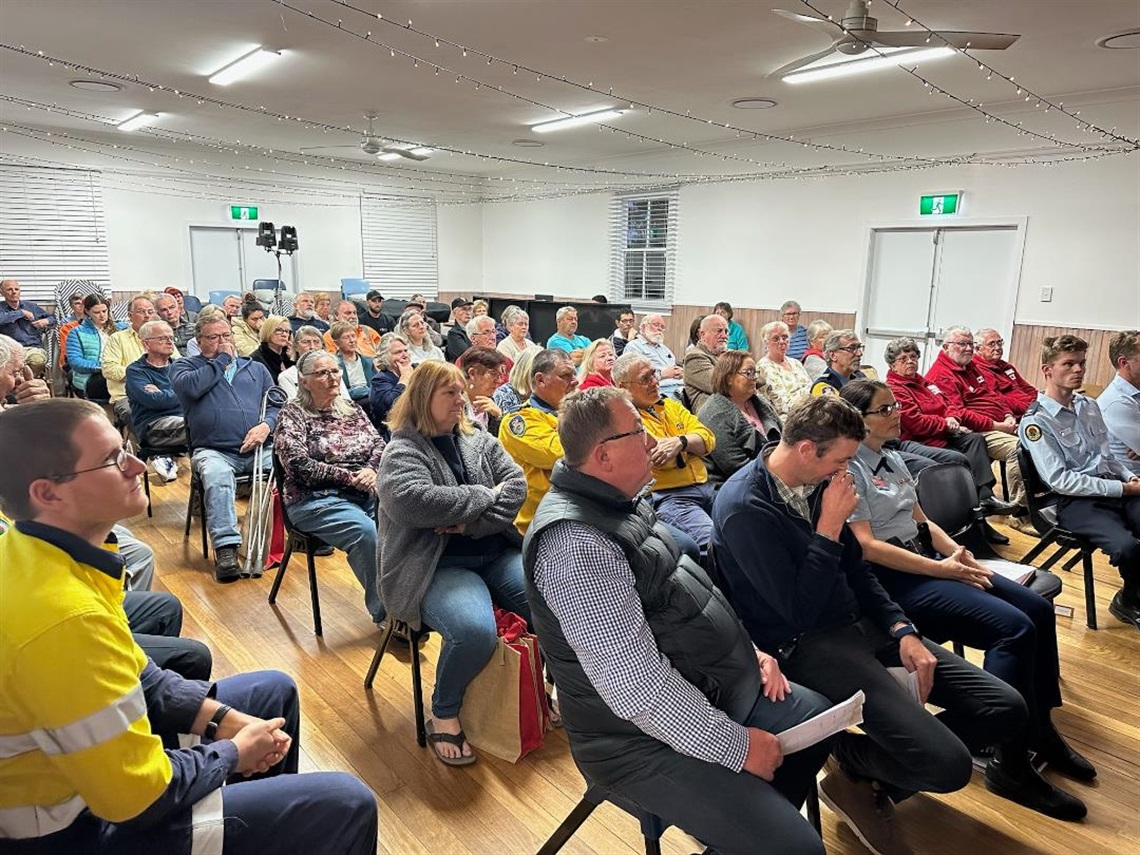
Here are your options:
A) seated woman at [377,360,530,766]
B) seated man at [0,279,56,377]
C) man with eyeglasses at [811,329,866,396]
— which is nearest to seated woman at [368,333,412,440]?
seated woman at [377,360,530,766]

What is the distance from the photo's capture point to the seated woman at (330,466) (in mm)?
2945

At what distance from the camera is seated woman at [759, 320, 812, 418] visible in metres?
4.73

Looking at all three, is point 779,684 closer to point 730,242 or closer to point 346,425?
point 346,425

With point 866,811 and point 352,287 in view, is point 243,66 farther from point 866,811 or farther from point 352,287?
point 866,811

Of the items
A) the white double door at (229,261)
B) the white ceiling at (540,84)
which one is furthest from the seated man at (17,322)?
the white double door at (229,261)

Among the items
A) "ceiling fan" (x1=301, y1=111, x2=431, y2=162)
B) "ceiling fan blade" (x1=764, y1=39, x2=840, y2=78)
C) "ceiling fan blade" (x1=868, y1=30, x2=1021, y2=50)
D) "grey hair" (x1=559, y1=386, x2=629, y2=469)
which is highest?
"ceiling fan" (x1=301, y1=111, x2=431, y2=162)

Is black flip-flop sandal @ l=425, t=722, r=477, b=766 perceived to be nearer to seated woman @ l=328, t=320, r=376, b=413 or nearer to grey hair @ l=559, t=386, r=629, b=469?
grey hair @ l=559, t=386, r=629, b=469

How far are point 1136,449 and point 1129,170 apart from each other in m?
4.36

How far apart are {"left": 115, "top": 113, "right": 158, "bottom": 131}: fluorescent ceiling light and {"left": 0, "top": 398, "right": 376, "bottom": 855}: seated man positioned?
8.48 metres

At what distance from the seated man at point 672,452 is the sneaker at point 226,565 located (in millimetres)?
2087

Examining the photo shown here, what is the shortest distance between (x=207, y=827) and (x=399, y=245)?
1210 centimetres

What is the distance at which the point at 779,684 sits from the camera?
1.70m

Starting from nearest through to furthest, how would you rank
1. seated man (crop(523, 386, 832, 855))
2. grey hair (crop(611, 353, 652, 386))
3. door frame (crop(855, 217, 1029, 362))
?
seated man (crop(523, 386, 832, 855)), grey hair (crop(611, 353, 652, 386)), door frame (crop(855, 217, 1029, 362))

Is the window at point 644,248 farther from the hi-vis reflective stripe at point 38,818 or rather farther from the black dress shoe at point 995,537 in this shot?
the hi-vis reflective stripe at point 38,818
